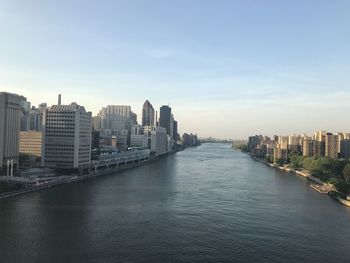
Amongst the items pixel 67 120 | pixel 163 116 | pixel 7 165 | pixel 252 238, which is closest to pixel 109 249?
pixel 252 238

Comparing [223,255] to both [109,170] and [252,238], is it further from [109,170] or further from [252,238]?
[109,170]

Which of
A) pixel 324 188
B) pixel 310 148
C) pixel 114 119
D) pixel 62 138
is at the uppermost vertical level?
pixel 114 119

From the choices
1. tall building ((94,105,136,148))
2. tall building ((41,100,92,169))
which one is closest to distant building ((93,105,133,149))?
tall building ((94,105,136,148))

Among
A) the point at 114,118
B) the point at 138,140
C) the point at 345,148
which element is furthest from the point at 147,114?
the point at 345,148

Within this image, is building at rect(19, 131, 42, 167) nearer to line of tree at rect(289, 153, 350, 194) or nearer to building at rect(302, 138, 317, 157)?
line of tree at rect(289, 153, 350, 194)

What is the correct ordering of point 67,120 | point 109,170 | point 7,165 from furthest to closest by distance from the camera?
point 109,170
point 67,120
point 7,165

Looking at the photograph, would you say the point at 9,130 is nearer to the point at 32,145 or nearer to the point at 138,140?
the point at 32,145

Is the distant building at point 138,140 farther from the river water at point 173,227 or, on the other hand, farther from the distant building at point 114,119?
the river water at point 173,227

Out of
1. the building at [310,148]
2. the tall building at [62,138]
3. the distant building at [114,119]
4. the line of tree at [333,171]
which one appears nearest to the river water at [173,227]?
the line of tree at [333,171]
